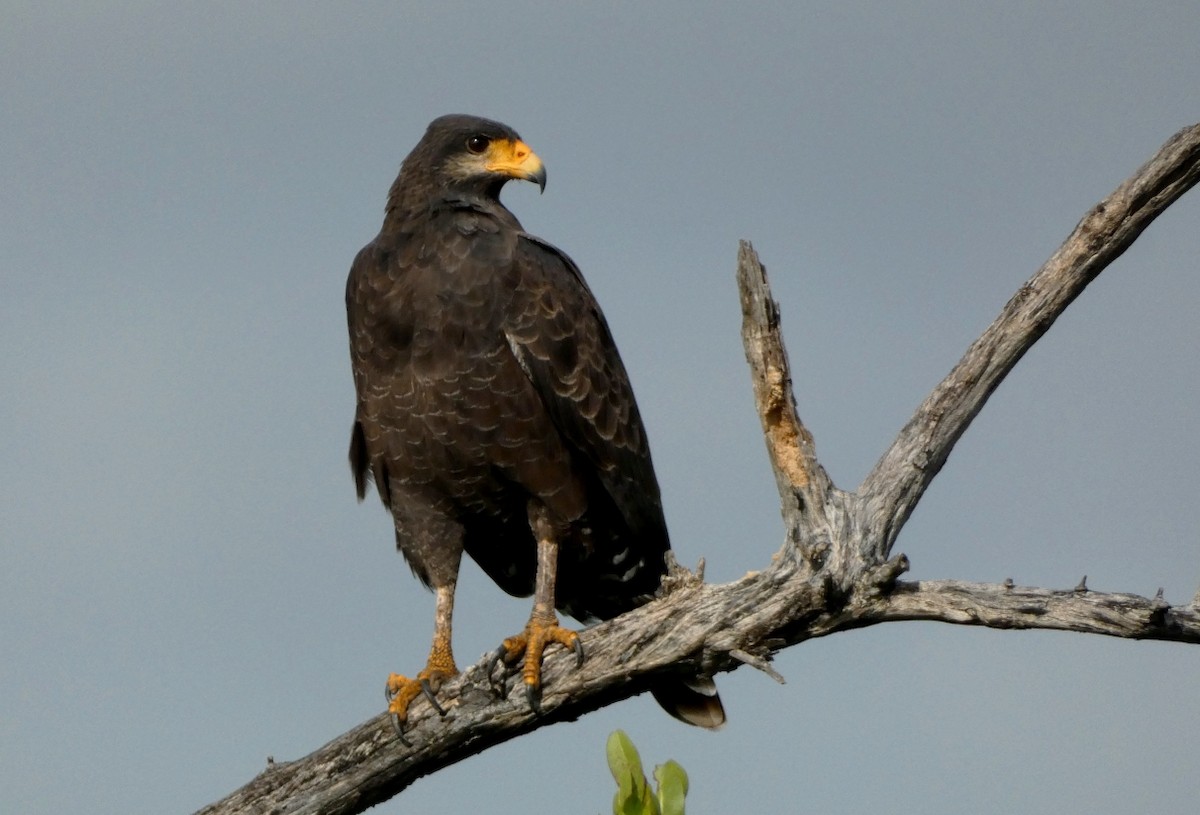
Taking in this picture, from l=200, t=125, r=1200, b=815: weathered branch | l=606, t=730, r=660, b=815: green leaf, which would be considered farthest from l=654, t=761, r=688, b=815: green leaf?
l=200, t=125, r=1200, b=815: weathered branch

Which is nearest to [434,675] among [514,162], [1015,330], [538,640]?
[538,640]

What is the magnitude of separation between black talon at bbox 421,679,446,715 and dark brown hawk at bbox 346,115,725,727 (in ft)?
0.04

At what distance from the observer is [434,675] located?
7809mm

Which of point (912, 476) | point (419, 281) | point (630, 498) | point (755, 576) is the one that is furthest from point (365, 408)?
point (912, 476)

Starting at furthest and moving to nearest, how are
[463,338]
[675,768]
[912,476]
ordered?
[463,338], [912,476], [675,768]

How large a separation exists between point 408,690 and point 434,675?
0.26 meters

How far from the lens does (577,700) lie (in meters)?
7.17

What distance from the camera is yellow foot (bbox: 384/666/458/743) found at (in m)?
7.41

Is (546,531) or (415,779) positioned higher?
(546,531)

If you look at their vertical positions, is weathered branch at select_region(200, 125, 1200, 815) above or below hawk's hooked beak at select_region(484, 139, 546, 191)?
below

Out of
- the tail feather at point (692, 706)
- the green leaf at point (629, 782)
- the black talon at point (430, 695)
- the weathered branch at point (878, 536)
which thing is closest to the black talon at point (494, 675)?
the black talon at point (430, 695)

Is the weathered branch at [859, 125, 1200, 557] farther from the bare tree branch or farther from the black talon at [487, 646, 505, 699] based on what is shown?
the black talon at [487, 646, 505, 699]

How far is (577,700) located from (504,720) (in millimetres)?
376

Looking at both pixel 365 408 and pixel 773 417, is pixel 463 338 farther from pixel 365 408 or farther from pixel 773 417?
pixel 773 417
